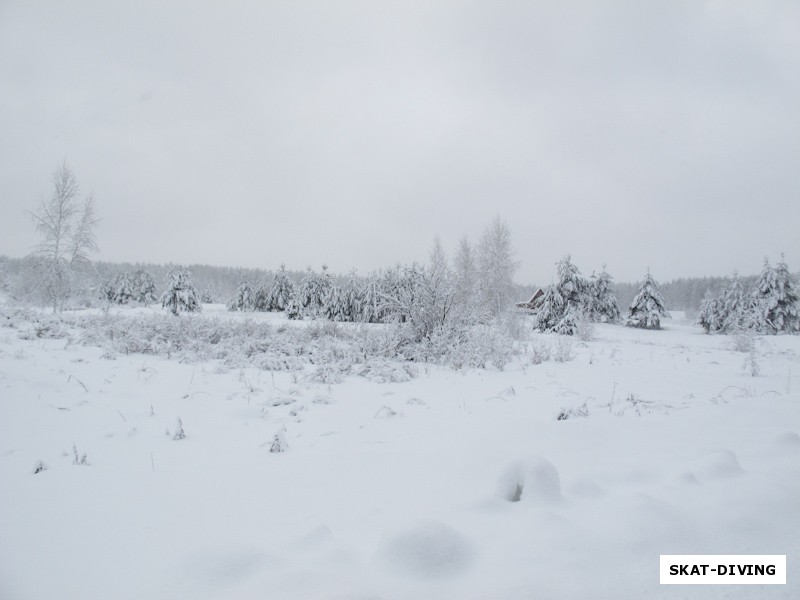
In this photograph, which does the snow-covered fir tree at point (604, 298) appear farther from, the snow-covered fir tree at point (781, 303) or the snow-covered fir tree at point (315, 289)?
the snow-covered fir tree at point (315, 289)

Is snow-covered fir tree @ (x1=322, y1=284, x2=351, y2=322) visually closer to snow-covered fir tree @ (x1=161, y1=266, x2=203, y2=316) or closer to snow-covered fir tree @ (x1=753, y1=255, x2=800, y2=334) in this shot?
snow-covered fir tree @ (x1=161, y1=266, x2=203, y2=316)

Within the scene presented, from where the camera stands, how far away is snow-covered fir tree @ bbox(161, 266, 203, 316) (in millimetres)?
33375

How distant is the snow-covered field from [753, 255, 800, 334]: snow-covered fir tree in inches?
1405

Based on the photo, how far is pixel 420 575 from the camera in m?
1.50

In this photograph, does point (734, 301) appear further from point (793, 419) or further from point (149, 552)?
point (149, 552)

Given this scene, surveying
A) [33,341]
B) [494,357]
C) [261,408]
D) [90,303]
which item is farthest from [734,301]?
[90,303]

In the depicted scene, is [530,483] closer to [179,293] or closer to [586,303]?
[586,303]

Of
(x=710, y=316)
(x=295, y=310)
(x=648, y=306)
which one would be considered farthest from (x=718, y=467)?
(x=710, y=316)

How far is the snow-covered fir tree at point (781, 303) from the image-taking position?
29.5 metres

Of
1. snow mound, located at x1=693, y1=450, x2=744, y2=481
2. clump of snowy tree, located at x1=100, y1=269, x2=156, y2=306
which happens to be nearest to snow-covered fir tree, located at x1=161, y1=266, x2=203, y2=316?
clump of snowy tree, located at x1=100, y1=269, x2=156, y2=306

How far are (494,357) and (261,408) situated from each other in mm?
5136

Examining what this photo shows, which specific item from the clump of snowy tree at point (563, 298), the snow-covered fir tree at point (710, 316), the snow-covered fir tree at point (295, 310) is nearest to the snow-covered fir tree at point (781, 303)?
the snow-covered fir tree at point (710, 316)

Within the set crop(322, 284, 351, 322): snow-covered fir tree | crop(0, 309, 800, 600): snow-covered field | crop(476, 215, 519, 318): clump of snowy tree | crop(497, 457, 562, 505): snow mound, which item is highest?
crop(476, 215, 519, 318): clump of snowy tree

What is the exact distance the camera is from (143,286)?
52219 mm
